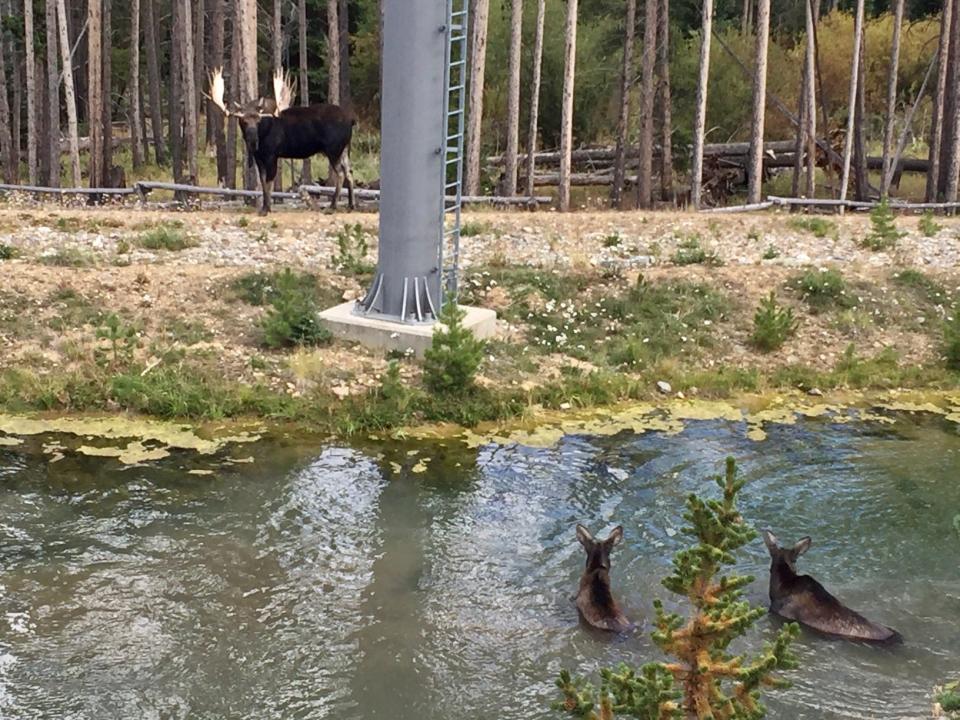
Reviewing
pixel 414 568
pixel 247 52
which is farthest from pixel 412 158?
pixel 247 52

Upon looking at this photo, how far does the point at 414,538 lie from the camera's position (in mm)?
8227

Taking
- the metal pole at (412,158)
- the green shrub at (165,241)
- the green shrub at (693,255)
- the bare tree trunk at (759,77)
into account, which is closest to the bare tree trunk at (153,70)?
the bare tree trunk at (759,77)

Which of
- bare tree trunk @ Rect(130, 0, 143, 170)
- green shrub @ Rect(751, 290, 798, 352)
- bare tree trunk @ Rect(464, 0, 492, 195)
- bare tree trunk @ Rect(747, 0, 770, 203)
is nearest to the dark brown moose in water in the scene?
green shrub @ Rect(751, 290, 798, 352)

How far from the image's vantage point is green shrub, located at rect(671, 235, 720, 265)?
48.0 feet

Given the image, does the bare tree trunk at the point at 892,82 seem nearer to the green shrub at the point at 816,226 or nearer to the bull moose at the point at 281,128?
the green shrub at the point at 816,226

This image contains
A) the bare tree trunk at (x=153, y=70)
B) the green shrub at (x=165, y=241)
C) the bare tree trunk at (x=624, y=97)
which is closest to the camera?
the green shrub at (x=165, y=241)

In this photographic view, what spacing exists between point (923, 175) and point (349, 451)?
103 feet

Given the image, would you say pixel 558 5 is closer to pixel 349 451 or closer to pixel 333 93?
pixel 333 93

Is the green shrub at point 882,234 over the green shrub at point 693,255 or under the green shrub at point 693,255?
over

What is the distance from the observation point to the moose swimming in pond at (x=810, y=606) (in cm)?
679

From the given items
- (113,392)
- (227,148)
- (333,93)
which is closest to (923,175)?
(333,93)

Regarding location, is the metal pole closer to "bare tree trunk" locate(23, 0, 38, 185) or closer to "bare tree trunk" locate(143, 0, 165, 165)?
"bare tree trunk" locate(23, 0, 38, 185)

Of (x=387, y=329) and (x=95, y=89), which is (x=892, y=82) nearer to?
(x=95, y=89)

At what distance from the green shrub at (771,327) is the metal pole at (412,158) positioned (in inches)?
146
